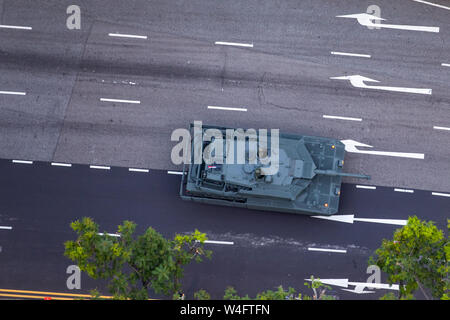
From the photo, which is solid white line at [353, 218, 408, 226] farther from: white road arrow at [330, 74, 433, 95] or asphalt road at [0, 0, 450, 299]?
white road arrow at [330, 74, 433, 95]

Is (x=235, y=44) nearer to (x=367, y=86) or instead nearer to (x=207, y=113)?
(x=207, y=113)

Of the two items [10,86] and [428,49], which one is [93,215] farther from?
[428,49]

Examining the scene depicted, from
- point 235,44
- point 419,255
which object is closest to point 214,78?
point 235,44

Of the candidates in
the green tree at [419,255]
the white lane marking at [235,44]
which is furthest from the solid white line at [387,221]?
the white lane marking at [235,44]

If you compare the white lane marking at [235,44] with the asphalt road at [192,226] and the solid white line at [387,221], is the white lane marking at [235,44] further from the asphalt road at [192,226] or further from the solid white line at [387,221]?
the solid white line at [387,221]

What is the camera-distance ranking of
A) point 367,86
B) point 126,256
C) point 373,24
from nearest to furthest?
point 126,256 < point 367,86 < point 373,24

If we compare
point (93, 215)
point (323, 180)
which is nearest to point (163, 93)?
point (93, 215)
